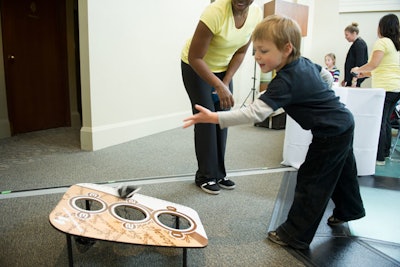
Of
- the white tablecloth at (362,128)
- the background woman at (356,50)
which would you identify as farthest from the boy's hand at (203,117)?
the background woman at (356,50)

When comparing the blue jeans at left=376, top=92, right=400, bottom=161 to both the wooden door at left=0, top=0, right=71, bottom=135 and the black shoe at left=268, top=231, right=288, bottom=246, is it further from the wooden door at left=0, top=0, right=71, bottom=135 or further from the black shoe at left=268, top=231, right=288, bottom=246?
the wooden door at left=0, top=0, right=71, bottom=135

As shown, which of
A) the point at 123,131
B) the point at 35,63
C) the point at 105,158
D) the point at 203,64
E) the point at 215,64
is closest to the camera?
the point at 203,64

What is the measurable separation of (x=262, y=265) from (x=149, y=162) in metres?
1.27

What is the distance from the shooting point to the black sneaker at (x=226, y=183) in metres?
1.70

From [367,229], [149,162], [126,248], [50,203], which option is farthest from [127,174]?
[367,229]

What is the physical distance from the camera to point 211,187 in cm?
162

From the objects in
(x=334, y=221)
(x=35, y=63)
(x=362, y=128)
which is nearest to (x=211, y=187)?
(x=334, y=221)

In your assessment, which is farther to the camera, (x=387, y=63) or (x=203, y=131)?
(x=387, y=63)

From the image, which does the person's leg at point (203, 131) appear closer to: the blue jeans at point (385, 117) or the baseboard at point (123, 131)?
the baseboard at point (123, 131)

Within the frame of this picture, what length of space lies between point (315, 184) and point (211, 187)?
628 millimetres

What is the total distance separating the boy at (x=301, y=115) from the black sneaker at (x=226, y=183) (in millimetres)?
531

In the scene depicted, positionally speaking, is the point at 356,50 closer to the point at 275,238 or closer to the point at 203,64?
the point at 203,64

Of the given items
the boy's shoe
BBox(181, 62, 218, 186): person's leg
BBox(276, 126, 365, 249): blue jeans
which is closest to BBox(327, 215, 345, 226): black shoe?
BBox(276, 126, 365, 249): blue jeans

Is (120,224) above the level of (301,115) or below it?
below
